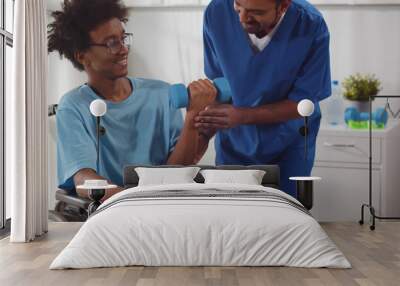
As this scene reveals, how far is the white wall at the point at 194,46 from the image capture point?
788 centimetres

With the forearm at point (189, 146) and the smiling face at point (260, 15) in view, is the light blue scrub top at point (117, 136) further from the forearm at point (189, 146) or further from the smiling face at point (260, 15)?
the smiling face at point (260, 15)

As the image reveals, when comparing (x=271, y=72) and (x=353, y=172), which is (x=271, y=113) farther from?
(x=353, y=172)

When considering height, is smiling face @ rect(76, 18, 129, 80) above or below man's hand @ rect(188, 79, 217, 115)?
above

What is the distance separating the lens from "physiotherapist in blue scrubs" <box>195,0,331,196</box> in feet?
25.4

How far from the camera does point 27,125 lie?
6438mm

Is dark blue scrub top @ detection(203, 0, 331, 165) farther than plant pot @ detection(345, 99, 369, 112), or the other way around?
plant pot @ detection(345, 99, 369, 112)

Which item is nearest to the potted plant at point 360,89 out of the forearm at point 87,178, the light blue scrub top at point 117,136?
the light blue scrub top at point 117,136

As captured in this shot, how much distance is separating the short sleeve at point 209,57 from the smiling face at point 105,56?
37.6 inches

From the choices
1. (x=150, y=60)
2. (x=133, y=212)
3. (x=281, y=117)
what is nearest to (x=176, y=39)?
(x=150, y=60)

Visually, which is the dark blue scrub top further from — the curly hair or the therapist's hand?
the curly hair

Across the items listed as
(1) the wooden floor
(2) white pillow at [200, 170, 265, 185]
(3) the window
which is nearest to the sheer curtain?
(3) the window

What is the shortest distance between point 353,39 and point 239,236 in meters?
3.90

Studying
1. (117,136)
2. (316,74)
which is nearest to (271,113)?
(316,74)

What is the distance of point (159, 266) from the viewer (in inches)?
194
